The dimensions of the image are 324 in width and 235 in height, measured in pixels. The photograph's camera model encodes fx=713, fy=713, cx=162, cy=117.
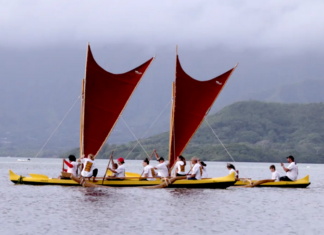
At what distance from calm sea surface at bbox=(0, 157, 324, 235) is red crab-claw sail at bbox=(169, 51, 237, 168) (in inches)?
187

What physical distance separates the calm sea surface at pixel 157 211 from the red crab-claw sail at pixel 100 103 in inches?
159

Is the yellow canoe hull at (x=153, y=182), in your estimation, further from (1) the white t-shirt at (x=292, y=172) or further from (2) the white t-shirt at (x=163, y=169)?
(1) the white t-shirt at (x=292, y=172)

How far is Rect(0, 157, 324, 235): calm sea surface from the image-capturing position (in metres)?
31.3

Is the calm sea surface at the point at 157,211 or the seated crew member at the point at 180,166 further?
the seated crew member at the point at 180,166

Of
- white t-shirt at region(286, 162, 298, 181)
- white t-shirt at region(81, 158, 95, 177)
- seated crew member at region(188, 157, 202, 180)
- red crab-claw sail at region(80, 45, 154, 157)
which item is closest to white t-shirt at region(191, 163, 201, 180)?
seated crew member at region(188, 157, 202, 180)

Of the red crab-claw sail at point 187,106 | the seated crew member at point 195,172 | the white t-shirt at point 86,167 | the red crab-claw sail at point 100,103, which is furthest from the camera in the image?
the red crab-claw sail at point 187,106

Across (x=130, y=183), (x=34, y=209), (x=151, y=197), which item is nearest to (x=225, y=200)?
(x=151, y=197)

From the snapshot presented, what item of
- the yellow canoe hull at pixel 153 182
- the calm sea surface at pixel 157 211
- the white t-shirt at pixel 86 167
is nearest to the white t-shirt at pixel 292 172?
the calm sea surface at pixel 157 211

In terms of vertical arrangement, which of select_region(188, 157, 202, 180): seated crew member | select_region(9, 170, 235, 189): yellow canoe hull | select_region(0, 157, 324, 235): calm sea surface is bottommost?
select_region(0, 157, 324, 235): calm sea surface

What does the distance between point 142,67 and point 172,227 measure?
25.2m

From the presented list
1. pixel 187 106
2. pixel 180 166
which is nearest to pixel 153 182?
pixel 180 166

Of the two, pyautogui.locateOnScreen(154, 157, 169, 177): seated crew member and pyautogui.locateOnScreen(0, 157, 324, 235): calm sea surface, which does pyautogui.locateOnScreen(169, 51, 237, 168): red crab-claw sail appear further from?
pyautogui.locateOnScreen(0, 157, 324, 235): calm sea surface

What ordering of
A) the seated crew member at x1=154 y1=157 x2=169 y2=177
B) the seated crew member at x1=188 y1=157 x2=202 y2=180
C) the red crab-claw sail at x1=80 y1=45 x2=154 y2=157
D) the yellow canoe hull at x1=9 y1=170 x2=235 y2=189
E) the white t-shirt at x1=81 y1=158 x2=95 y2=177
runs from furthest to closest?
the red crab-claw sail at x1=80 y1=45 x2=154 y2=157, the seated crew member at x1=154 y1=157 x2=169 y2=177, the seated crew member at x1=188 y1=157 x2=202 y2=180, the yellow canoe hull at x1=9 y1=170 x2=235 y2=189, the white t-shirt at x1=81 y1=158 x2=95 y2=177

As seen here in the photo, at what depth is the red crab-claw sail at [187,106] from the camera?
2133 inches
